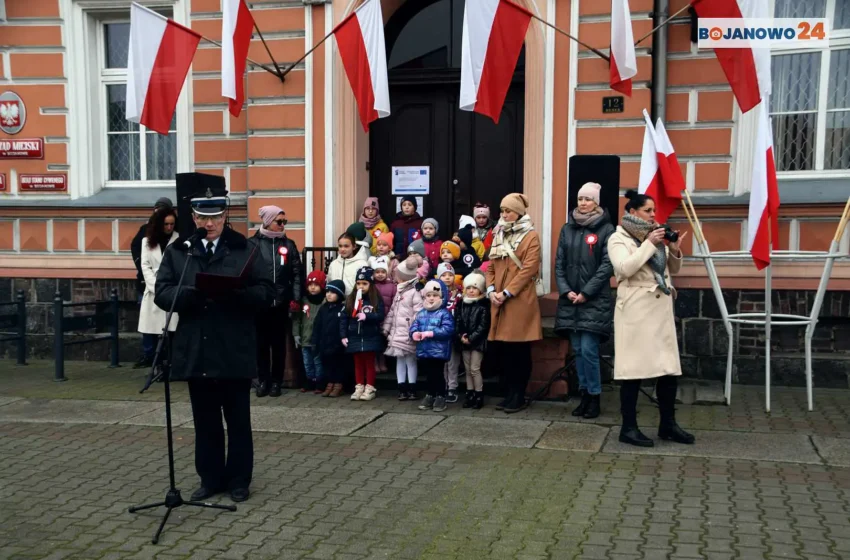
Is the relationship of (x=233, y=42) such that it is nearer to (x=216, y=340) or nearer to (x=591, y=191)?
(x=591, y=191)

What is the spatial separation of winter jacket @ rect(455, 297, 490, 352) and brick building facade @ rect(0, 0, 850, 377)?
1433 mm

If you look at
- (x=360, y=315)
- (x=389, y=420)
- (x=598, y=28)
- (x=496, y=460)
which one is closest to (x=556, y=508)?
(x=496, y=460)

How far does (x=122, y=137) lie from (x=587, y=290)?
691 cm

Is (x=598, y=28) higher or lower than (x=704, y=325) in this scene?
higher

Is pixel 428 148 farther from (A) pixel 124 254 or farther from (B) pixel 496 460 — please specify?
(B) pixel 496 460

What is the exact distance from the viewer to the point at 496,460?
6.79 m

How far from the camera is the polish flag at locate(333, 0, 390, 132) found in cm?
933

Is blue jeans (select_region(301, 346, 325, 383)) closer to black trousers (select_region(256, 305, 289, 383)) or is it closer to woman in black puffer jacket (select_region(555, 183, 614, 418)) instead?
black trousers (select_region(256, 305, 289, 383))

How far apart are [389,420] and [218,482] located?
2407 millimetres

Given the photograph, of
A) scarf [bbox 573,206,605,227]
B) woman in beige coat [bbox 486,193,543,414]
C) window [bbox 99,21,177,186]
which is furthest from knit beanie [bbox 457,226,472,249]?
window [bbox 99,21,177,186]

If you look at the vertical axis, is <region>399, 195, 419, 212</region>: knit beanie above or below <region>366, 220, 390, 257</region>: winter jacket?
above

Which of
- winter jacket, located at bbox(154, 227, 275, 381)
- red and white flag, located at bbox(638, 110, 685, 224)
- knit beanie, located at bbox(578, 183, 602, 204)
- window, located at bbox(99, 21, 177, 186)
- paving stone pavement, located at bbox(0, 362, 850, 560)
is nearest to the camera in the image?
paving stone pavement, located at bbox(0, 362, 850, 560)

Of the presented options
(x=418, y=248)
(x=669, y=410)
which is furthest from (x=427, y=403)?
(x=669, y=410)

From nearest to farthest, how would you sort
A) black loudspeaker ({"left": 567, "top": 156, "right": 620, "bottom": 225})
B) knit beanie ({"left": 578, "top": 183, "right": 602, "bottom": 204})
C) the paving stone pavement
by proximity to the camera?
the paving stone pavement
knit beanie ({"left": 578, "top": 183, "right": 602, "bottom": 204})
black loudspeaker ({"left": 567, "top": 156, "right": 620, "bottom": 225})
